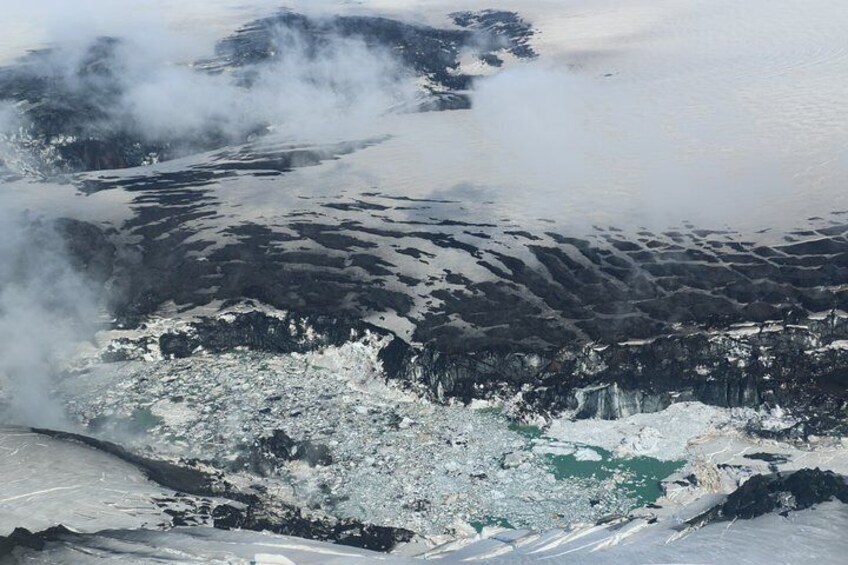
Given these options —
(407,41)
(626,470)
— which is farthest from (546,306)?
(407,41)

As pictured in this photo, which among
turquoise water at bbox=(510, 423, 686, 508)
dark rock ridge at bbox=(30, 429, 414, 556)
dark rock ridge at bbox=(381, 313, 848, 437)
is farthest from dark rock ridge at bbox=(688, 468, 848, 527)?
dark rock ridge at bbox=(30, 429, 414, 556)

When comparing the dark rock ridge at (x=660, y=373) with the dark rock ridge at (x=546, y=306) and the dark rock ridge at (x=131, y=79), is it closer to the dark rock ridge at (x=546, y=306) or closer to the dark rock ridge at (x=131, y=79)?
the dark rock ridge at (x=546, y=306)

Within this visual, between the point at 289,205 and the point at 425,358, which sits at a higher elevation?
the point at 289,205

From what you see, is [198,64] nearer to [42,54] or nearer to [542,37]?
[42,54]

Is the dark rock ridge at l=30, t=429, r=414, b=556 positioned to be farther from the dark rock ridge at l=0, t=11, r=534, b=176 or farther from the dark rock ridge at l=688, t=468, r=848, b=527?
the dark rock ridge at l=0, t=11, r=534, b=176

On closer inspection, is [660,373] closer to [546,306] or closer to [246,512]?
[546,306]

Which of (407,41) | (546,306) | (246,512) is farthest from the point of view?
(407,41)

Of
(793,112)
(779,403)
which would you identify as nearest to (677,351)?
(779,403)
